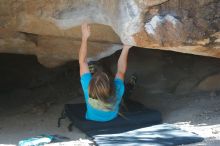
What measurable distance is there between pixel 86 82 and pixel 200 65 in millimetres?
1562

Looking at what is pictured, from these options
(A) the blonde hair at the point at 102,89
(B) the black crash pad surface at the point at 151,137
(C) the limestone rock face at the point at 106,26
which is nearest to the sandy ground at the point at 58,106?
(B) the black crash pad surface at the point at 151,137

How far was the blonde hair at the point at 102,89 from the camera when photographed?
14.0 feet

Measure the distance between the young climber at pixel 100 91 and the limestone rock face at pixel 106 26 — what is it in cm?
27

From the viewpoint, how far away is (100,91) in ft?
14.1

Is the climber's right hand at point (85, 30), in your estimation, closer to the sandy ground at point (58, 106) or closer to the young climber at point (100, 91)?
the young climber at point (100, 91)

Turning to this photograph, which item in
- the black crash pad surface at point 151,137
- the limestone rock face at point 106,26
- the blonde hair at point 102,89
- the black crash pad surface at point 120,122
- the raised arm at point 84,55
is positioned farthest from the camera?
the raised arm at point 84,55

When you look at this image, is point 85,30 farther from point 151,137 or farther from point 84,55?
point 151,137

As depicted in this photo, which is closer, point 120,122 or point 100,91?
point 100,91

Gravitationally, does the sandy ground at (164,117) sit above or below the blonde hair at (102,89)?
below

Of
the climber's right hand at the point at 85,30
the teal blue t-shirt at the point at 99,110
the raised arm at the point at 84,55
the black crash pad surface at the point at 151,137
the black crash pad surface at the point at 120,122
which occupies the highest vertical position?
the climber's right hand at the point at 85,30

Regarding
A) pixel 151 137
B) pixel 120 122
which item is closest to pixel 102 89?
pixel 120 122

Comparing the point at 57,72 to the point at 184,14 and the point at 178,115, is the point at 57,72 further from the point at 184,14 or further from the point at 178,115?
the point at 184,14

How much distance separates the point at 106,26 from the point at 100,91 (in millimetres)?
971

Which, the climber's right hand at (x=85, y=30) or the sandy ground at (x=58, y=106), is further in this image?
the climber's right hand at (x=85, y=30)
